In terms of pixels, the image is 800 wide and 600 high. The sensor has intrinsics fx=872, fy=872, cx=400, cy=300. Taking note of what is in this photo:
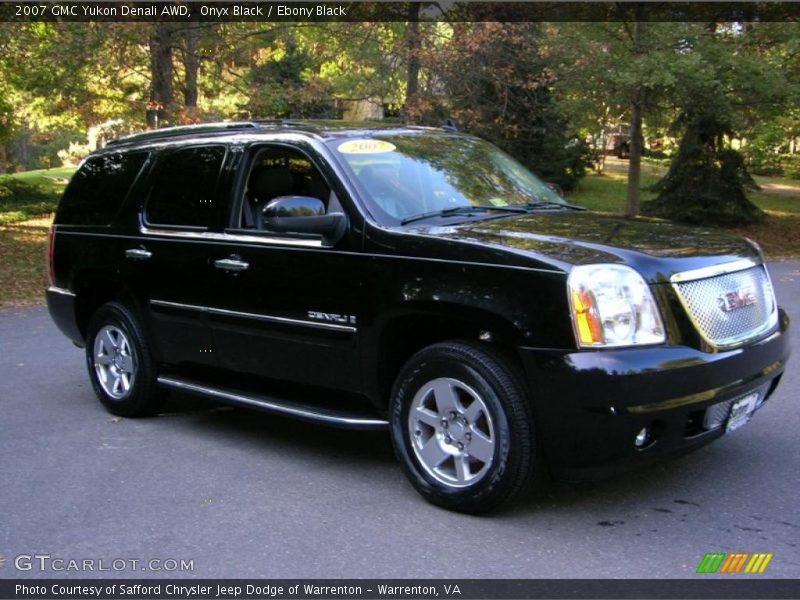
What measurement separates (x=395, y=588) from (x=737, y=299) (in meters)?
2.19

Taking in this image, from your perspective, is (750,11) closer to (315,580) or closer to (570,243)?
(570,243)

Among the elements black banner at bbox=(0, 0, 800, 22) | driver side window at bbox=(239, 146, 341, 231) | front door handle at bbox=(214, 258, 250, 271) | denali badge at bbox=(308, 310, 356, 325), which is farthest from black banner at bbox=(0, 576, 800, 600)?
black banner at bbox=(0, 0, 800, 22)

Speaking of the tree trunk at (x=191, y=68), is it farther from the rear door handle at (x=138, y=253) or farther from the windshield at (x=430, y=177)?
the windshield at (x=430, y=177)

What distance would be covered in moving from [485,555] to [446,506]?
52 centimetres

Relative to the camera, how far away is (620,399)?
3.79m

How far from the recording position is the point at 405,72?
16844 millimetres

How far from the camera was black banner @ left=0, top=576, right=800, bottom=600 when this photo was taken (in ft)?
11.3

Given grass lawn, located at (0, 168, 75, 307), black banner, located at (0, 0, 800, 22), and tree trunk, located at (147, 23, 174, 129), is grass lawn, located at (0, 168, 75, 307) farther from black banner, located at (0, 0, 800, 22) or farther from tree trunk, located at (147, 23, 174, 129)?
black banner, located at (0, 0, 800, 22)

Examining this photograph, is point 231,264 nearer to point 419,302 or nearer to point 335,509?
point 419,302

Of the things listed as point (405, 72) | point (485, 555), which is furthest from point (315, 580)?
point (405, 72)

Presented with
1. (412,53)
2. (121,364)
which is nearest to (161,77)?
(412,53)

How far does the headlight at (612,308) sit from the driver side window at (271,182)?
200 centimetres

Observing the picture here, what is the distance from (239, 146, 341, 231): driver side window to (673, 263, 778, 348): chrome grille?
7.50 ft

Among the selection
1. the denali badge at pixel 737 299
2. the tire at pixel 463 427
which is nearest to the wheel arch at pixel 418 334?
the tire at pixel 463 427
